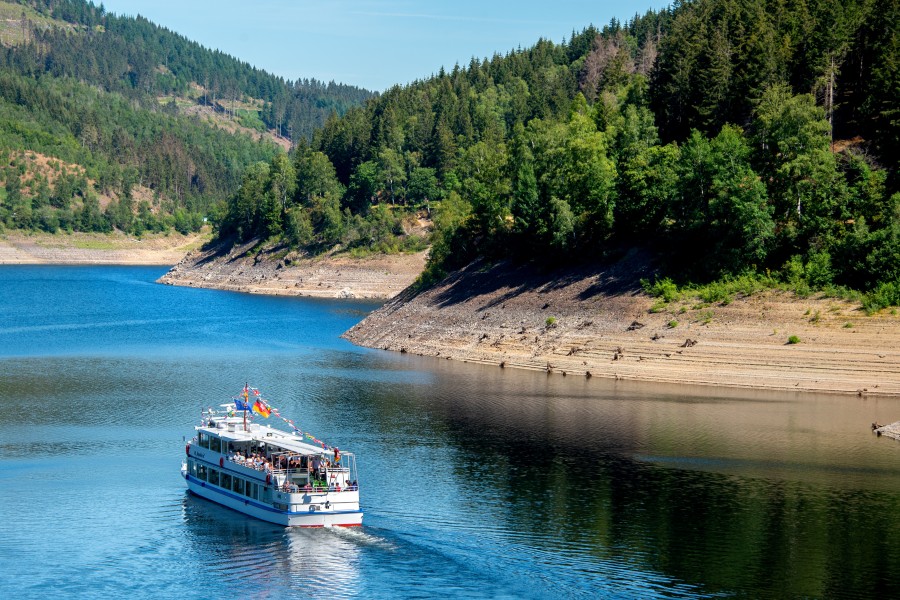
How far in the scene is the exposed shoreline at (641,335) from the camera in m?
94.5

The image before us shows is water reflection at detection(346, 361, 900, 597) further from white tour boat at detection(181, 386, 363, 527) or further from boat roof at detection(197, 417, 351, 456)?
boat roof at detection(197, 417, 351, 456)

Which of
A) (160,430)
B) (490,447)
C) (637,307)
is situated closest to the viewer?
(490,447)

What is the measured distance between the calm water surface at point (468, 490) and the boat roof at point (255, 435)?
399cm

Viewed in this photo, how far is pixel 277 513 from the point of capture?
57.7 meters

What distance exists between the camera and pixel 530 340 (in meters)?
112

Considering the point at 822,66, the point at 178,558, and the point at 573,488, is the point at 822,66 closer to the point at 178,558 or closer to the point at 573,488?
the point at 573,488

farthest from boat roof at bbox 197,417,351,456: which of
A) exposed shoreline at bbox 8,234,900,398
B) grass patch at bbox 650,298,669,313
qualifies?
grass patch at bbox 650,298,669,313

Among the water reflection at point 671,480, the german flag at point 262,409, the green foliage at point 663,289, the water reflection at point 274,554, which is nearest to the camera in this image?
the water reflection at point 274,554

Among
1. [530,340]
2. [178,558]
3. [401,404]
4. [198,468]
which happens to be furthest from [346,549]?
[530,340]

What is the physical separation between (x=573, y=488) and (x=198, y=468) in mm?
22174

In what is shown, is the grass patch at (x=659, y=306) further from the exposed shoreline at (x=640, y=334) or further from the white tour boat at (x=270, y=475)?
the white tour boat at (x=270, y=475)

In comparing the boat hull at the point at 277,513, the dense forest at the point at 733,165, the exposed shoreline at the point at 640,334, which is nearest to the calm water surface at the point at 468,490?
the boat hull at the point at 277,513

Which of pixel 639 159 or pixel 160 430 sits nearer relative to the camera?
pixel 160 430

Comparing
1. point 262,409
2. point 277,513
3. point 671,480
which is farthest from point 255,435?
point 671,480
